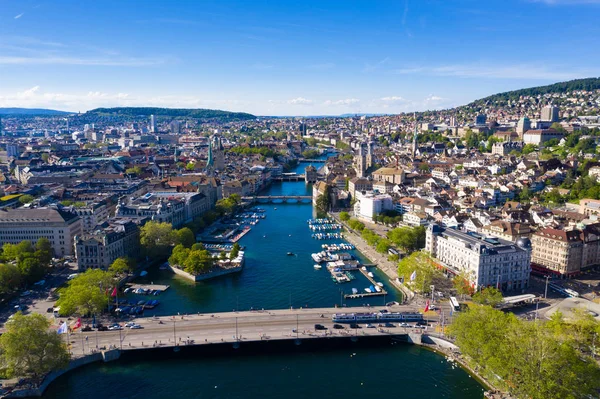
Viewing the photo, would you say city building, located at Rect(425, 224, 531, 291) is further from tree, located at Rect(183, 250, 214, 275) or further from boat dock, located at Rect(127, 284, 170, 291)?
boat dock, located at Rect(127, 284, 170, 291)

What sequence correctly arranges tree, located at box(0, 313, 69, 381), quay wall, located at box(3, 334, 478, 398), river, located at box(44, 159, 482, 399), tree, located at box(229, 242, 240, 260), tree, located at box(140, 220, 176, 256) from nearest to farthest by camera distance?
1. tree, located at box(0, 313, 69, 381)
2. river, located at box(44, 159, 482, 399)
3. quay wall, located at box(3, 334, 478, 398)
4. tree, located at box(229, 242, 240, 260)
5. tree, located at box(140, 220, 176, 256)

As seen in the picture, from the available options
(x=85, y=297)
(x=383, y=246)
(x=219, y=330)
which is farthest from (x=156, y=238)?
(x=383, y=246)

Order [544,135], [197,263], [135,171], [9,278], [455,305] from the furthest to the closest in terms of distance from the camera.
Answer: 1. [544,135]
2. [135,171]
3. [197,263]
4. [9,278]
5. [455,305]

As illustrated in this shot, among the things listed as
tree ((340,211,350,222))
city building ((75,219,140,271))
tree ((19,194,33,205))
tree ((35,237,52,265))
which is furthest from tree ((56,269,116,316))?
tree ((340,211,350,222))

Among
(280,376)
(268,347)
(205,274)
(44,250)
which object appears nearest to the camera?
(280,376)

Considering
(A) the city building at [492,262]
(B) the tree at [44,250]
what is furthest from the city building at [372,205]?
(B) the tree at [44,250]

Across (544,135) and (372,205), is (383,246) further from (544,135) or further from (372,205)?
(544,135)

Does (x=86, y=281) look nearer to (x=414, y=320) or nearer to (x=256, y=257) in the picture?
(x=256, y=257)

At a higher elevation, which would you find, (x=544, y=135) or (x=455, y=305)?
(x=544, y=135)

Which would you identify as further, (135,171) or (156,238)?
(135,171)
